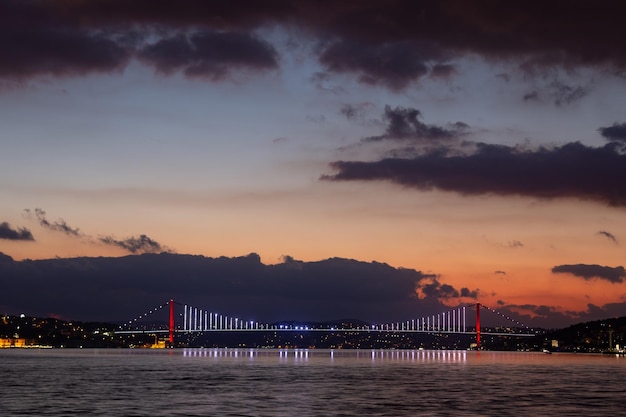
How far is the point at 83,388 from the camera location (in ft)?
227

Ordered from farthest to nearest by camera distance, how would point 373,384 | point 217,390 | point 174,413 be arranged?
1. point 373,384
2. point 217,390
3. point 174,413

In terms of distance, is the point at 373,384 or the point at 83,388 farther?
the point at 373,384

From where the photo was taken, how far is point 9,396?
5975 centimetres

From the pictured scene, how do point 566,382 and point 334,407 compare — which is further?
→ point 566,382

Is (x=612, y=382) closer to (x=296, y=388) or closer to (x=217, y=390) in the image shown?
(x=296, y=388)

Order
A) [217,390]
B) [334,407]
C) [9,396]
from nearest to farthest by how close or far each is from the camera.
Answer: [334,407], [9,396], [217,390]

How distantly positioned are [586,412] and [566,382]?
2990cm

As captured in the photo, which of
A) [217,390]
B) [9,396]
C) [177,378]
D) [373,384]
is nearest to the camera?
[9,396]

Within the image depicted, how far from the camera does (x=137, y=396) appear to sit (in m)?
61.2

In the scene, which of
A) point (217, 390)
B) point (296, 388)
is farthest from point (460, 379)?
point (217, 390)

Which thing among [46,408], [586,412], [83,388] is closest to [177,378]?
[83,388]

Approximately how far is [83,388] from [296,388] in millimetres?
15680

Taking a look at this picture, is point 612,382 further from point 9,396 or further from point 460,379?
point 9,396

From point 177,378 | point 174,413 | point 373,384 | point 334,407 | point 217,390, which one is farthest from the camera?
point 177,378
